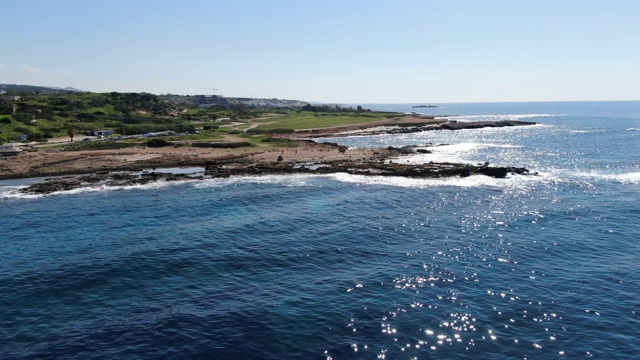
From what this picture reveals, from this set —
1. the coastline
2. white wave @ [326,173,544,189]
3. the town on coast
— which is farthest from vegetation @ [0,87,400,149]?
white wave @ [326,173,544,189]

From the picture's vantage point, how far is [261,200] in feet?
159

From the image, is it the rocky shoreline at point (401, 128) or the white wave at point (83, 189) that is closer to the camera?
the white wave at point (83, 189)

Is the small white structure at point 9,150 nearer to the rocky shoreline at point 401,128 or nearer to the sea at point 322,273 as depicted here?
the sea at point 322,273

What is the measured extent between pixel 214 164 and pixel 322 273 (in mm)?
46909

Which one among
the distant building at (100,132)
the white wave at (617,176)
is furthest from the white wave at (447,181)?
the distant building at (100,132)

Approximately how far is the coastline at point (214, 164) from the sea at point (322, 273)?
770 centimetres

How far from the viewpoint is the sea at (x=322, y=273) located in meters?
20.3

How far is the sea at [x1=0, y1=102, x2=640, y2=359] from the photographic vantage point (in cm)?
2030

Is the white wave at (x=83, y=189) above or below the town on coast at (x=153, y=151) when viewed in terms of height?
below

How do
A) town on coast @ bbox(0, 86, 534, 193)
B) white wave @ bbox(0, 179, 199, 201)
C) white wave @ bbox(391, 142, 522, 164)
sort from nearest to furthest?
white wave @ bbox(0, 179, 199, 201)
town on coast @ bbox(0, 86, 534, 193)
white wave @ bbox(391, 142, 522, 164)

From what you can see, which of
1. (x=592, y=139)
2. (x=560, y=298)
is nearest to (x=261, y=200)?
(x=560, y=298)

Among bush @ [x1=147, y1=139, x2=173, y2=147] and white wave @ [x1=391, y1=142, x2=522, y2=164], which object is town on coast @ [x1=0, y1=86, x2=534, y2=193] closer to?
bush @ [x1=147, y1=139, x2=173, y2=147]

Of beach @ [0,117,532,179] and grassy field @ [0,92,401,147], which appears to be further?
grassy field @ [0,92,401,147]

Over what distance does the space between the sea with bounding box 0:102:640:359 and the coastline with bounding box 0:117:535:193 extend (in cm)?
770
